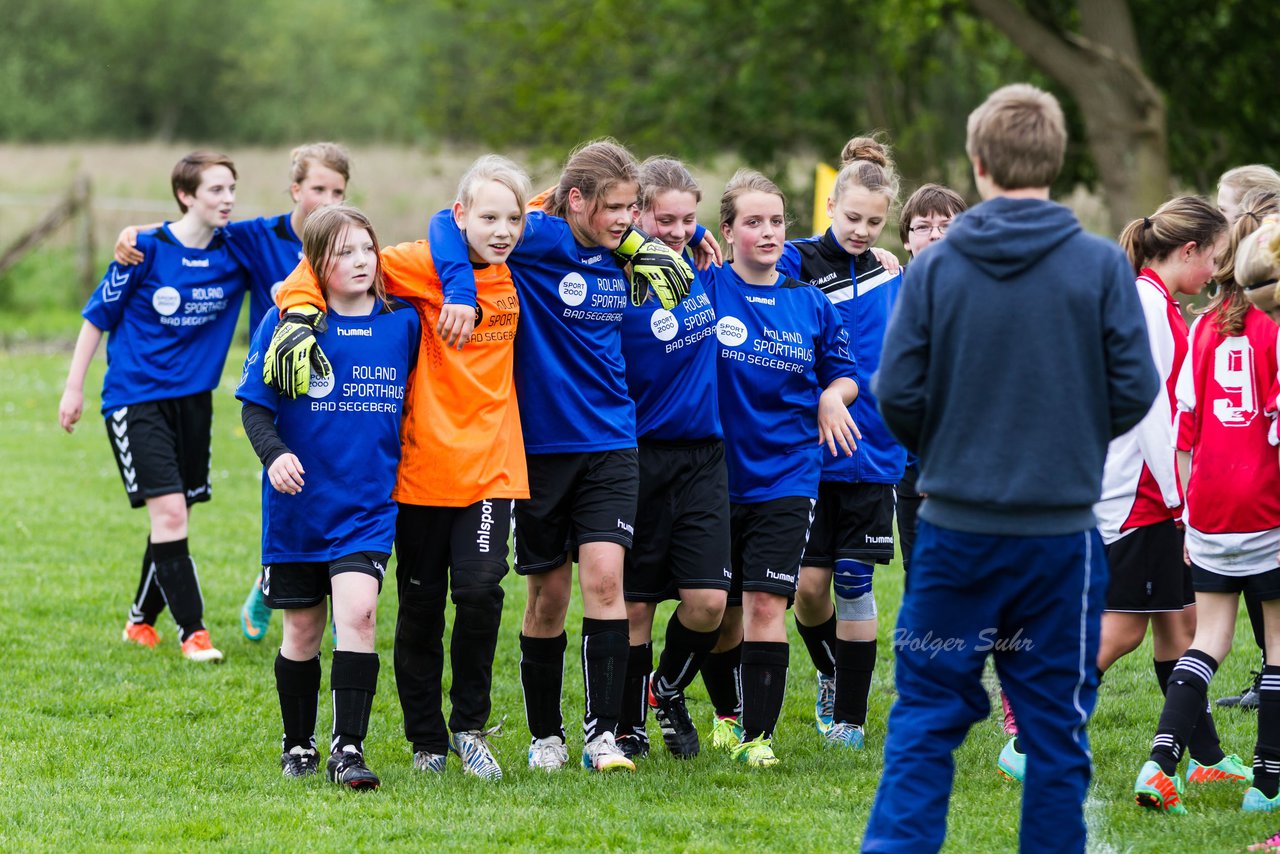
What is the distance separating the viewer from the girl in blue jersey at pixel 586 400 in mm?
5164

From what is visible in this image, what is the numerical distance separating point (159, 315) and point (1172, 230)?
15.7 feet

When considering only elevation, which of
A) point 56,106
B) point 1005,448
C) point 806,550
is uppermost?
point 56,106

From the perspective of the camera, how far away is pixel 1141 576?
5.14 meters

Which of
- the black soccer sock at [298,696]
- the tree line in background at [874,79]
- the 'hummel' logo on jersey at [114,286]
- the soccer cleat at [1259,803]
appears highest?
the tree line in background at [874,79]

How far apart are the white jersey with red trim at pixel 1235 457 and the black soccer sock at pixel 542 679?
7.41 ft

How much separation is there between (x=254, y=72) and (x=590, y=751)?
159 feet

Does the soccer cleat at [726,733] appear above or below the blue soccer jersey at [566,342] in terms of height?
below

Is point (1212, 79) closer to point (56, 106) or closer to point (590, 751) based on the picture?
point (590, 751)

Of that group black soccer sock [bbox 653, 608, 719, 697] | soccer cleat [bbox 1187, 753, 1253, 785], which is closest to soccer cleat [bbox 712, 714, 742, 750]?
black soccer sock [bbox 653, 608, 719, 697]

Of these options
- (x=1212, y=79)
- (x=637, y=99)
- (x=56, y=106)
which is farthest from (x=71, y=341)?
(x=56, y=106)

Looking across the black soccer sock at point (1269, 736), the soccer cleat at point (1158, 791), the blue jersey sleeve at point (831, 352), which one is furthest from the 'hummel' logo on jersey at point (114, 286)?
the black soccer sock at point (1269, 736)

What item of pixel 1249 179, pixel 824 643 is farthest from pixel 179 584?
pixel 1249 179

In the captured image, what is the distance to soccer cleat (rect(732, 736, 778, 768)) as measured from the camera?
5.43 m

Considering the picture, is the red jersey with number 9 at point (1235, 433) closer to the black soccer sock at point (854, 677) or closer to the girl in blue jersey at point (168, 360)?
the black soccer sock at point (854, 677)
